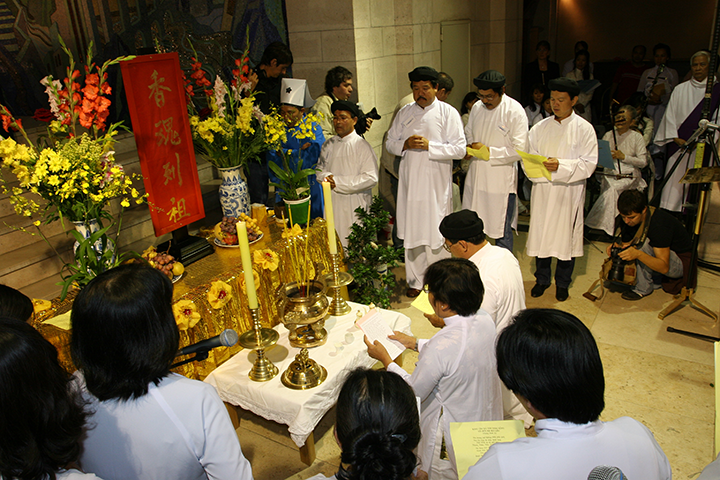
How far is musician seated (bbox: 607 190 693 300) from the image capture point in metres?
4.65

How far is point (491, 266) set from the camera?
2.95m

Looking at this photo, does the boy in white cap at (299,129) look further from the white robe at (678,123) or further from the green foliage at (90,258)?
the white robe at (678,123)

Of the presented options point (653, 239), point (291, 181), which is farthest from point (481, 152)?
point (291, 181)

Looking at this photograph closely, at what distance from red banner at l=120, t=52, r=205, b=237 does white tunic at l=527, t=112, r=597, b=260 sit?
3.19m

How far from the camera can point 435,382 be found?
243 cm

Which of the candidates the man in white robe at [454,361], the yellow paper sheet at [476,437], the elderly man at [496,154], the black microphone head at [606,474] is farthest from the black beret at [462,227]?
the elderly man at [496,154]

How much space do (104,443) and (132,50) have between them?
7045 mm

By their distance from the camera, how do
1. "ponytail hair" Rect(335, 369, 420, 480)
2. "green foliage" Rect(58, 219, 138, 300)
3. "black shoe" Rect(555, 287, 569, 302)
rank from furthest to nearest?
"black shoe" Rect(555, 287, 569, 302), "green foliage" Rect(58, 219, 138, 300), "ponytail hair" Rect(335, 369, 420, 480)

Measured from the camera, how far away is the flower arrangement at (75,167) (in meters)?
2.69

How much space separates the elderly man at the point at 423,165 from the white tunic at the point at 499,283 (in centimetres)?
217

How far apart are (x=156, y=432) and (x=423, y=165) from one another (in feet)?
13.0

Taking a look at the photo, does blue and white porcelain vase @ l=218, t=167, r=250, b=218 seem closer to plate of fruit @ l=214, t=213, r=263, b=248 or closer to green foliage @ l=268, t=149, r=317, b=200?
plate of fruit @ l=214, t=213, r=263, b=248

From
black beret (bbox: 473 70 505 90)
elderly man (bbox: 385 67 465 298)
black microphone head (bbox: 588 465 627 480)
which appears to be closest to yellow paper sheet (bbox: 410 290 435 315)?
black microphone head (bbox: 588 465 627 480)

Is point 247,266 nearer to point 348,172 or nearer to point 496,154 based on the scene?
point 348,172
